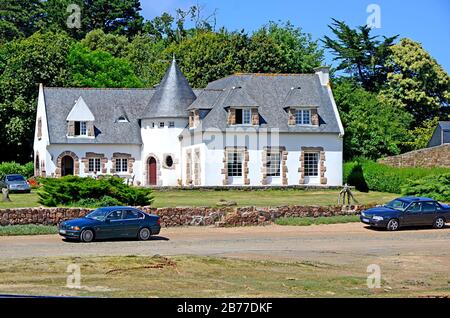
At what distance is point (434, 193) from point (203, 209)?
16300mm

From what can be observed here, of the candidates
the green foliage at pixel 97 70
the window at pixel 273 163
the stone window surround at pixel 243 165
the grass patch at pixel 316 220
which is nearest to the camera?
the grass patch at pixel 316 220

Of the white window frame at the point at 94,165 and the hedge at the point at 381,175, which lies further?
the white window frame at the point at 94,165

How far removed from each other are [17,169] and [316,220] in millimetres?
35773

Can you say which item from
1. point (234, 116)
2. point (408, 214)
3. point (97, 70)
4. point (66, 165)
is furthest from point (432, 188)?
point (97, 70)

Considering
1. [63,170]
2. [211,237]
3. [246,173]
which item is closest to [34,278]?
[211,237]

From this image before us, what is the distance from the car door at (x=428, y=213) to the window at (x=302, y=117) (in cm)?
2413

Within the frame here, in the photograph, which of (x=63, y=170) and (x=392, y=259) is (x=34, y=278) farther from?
(x=63, y=170)

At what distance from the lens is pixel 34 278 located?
19359mm

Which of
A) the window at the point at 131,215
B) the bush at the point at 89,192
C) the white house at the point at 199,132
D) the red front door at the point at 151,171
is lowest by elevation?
the window at the point at 131,215

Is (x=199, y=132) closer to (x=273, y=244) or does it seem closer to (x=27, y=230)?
(x=27, y=230)

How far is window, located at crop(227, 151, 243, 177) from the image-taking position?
60.6m

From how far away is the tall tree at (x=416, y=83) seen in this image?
83562mm

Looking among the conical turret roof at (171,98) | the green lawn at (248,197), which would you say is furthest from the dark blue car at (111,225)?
the conical turret roof at (171,98)

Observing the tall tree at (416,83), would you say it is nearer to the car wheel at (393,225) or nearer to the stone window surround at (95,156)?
the stone window surround at (95,156)
